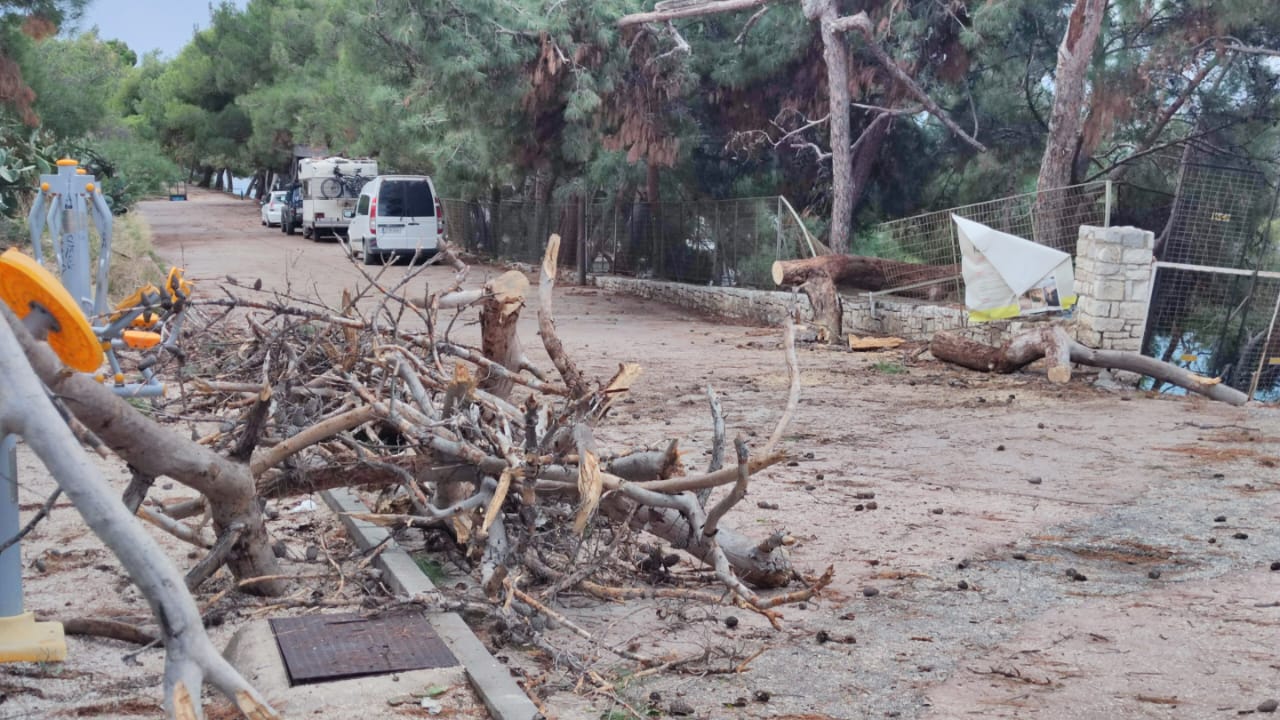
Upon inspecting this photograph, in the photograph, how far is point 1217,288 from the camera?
47.6 ft

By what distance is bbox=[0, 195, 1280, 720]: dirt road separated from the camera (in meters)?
4.54

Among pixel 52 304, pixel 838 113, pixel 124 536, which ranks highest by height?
pixel 838 113

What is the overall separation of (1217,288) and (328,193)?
1064 inches

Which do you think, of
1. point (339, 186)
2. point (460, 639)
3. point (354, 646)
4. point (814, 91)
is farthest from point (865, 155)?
point (339, 186)

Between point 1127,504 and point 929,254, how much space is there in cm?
940

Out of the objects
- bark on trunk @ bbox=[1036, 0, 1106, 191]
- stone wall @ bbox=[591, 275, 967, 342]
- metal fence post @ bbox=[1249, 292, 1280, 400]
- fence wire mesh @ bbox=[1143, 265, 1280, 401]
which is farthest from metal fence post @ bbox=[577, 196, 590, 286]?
metal fence post @ bbox=[1249, 292, 1280, 400]

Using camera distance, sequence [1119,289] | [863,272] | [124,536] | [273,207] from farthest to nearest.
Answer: [273,207]
[863,272]
[1119,289]
[124,536]

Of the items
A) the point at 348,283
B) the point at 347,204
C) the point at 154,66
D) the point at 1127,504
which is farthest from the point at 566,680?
the point at 154,66

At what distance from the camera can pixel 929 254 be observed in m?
16.7

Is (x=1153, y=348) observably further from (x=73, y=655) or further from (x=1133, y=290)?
(x=73, y=655)

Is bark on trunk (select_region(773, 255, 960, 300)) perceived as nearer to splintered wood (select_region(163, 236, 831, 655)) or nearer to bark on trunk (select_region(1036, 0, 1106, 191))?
bark on trunk (select_region(1036, 0, 1106, 191))

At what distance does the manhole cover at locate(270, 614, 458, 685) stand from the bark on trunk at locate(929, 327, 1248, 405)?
9659 millimetres

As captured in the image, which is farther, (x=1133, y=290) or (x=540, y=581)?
(x=1133, y=290)

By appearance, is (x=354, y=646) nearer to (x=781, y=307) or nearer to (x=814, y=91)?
(x=781, y=307)
